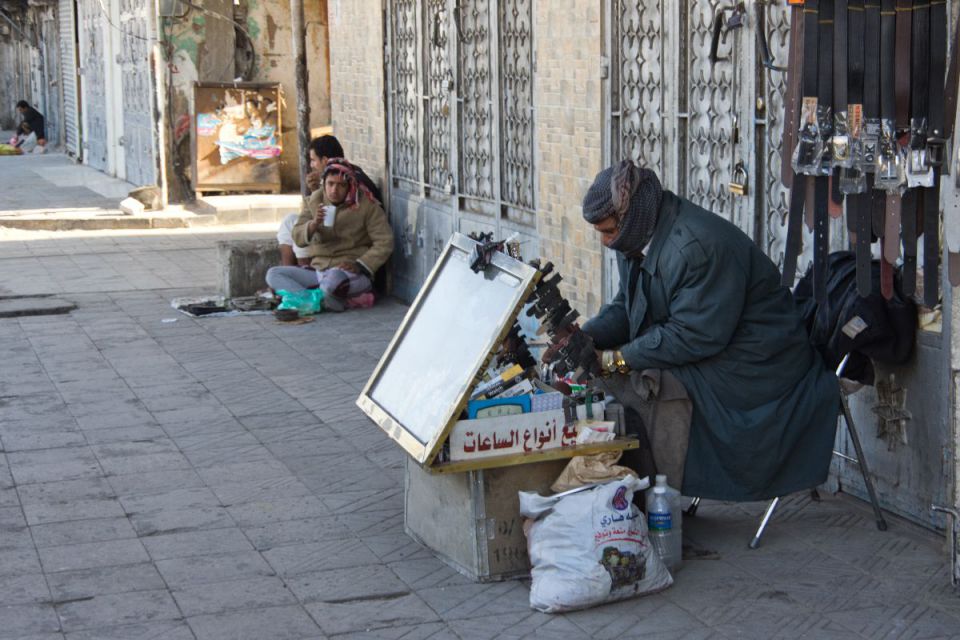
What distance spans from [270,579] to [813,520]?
2.22 metres

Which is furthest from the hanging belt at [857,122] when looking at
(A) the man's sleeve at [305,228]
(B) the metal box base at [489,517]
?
(A) the man's sleeve at [305,228]

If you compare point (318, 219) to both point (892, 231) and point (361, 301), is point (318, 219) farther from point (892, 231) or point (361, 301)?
point (892, 231)

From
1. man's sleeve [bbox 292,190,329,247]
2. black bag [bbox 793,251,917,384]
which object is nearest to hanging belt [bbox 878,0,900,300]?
black bag [bbox 793,251,917,384]

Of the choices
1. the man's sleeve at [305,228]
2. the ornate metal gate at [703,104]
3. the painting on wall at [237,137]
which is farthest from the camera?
the painting on wall at [237,137]

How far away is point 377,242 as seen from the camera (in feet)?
35.6

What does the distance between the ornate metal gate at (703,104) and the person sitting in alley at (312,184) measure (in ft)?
12.3

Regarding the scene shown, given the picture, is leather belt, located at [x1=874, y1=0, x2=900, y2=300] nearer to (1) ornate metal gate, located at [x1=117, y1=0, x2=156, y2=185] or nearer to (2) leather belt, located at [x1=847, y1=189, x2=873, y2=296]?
(2) leather belt, located at [x1=847, y1=189, x2=873, y2=296]

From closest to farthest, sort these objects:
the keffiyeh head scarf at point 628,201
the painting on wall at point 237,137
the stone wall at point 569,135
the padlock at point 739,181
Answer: the keffiyeh head scarf at point 628,201 < the padlock at point 739,181 < the stone wall at point 569,135 < the painting on wall at point 237,137

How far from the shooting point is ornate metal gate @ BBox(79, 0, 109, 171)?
2314 cm

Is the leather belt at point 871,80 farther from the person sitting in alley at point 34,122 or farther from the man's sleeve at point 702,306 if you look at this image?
the person sitting in alley at point 34,122

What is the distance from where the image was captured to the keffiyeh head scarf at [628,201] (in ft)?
16.8

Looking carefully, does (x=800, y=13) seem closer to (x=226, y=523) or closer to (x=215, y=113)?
(x=226, y=523)

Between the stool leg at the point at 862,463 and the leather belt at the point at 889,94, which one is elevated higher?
the leather belt at the point at 889,94

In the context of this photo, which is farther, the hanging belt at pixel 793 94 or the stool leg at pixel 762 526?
the stool leg at pixel 762 526
